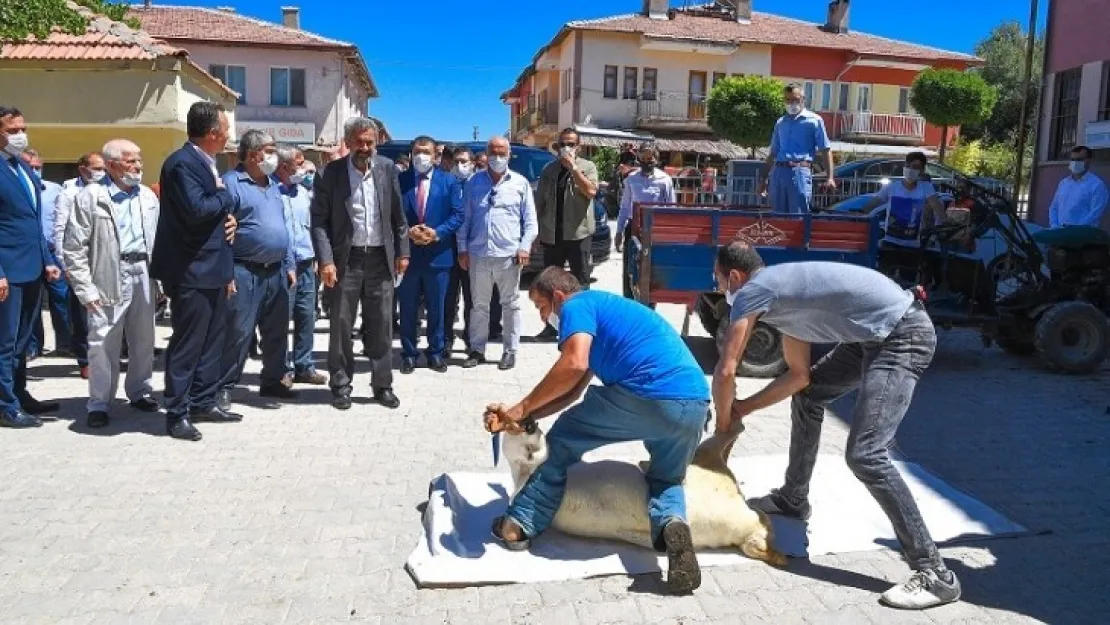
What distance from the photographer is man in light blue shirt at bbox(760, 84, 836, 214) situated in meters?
9.59

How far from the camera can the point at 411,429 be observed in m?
6.84

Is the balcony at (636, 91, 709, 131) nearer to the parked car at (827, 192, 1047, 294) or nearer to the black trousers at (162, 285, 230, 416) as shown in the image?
the parked car at (827, 192, 1047, 294)

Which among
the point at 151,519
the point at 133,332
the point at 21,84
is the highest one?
the point at 21,84

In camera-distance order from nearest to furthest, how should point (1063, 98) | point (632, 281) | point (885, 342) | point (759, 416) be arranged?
point (885, 342) → point (759, 416) → point (632, 281) → point (1063, 98)

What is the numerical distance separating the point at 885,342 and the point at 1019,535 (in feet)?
4.88

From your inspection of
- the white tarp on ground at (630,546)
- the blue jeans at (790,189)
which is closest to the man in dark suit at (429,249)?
the blue jeans at (790,189)

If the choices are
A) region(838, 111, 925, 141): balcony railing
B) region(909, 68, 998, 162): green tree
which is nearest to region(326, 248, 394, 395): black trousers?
region(909, 68, 998, 162): green tree

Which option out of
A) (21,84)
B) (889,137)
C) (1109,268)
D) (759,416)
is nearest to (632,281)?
(759,416)

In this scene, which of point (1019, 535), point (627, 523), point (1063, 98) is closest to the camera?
point (627, 523)

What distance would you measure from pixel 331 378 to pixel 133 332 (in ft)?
4.72

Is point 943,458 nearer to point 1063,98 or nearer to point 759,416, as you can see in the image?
point 759,416

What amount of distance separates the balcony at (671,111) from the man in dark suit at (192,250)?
3782cm

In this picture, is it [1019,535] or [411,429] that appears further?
[411,429]

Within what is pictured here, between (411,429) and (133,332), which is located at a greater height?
(133,332)
